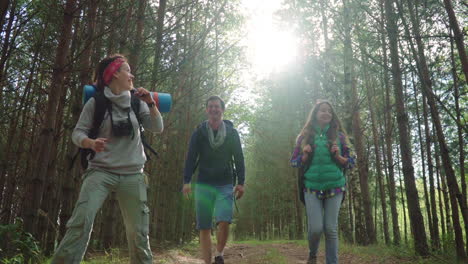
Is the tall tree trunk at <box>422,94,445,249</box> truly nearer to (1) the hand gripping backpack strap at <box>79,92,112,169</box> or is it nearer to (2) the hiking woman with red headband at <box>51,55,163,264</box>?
(2) the hiking woman with red headband at <box>51,55,163,264</box>

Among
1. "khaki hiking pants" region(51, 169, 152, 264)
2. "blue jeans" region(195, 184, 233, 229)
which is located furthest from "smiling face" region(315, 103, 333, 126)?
"khaki hiking pants" region(51, 169, 152, 264)

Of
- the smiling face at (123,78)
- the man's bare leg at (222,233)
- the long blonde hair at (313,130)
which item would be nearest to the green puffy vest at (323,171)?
the long blonde hair at (313,130)

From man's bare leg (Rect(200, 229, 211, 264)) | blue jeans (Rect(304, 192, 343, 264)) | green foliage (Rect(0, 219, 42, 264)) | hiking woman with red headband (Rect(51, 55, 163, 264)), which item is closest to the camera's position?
hiking woman with red headband (Rect(51, 55, 163, 264))

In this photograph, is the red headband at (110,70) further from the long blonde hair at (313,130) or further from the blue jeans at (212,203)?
the long blonde hair at (313,130)

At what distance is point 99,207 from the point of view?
2.80 meters

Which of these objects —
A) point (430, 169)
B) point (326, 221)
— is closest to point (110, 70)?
point (326, 221)

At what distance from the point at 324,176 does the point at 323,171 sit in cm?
7

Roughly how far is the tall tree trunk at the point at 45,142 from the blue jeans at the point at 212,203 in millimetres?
1827

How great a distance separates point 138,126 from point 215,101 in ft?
6.02

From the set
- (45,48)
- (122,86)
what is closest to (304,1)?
(45,48)

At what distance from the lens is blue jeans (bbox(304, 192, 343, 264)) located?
4148mm

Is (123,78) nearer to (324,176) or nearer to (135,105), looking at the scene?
(135,105)

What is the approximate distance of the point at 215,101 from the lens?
487 cm

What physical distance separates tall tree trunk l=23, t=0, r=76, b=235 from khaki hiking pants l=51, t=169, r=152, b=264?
1.25m
